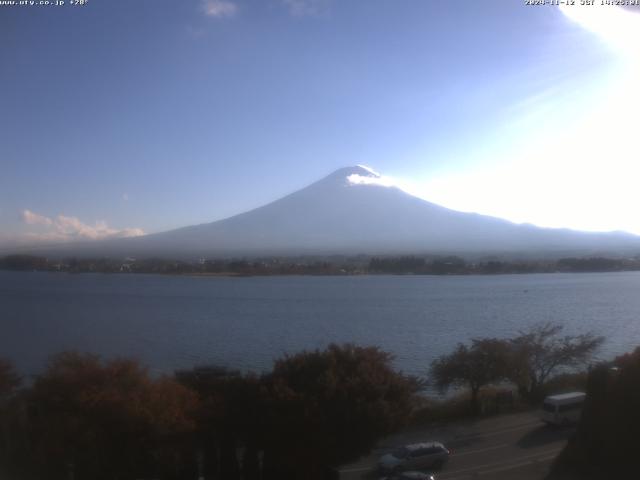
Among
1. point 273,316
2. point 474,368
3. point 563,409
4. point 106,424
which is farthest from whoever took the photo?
point 273,316

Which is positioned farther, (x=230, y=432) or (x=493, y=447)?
(x=493, y=447)

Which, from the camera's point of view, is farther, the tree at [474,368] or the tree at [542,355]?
the tree at [542,355]

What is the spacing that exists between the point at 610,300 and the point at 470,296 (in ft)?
14.4

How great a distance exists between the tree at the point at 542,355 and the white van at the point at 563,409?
74.8 inches

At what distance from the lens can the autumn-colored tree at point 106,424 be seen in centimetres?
458

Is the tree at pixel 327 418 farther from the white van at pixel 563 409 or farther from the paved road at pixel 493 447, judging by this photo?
the white van at pixel 563 409

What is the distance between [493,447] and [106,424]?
3787 mm

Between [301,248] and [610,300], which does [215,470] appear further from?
[301,248]

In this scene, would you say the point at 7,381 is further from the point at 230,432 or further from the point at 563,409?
the point at 563,409

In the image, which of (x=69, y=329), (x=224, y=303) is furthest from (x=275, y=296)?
(x=69, y=329)

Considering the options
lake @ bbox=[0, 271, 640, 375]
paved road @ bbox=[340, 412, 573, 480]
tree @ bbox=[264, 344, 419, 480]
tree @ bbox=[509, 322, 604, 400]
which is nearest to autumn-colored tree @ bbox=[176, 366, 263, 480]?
tree @ bbox=[264, 344, 419, 480]

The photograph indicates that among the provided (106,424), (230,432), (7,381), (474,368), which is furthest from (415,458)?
(7,381)

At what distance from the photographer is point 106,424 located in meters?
4.76

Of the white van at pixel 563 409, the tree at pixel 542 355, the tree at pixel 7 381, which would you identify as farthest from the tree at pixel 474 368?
the tree at pixel 7 381
